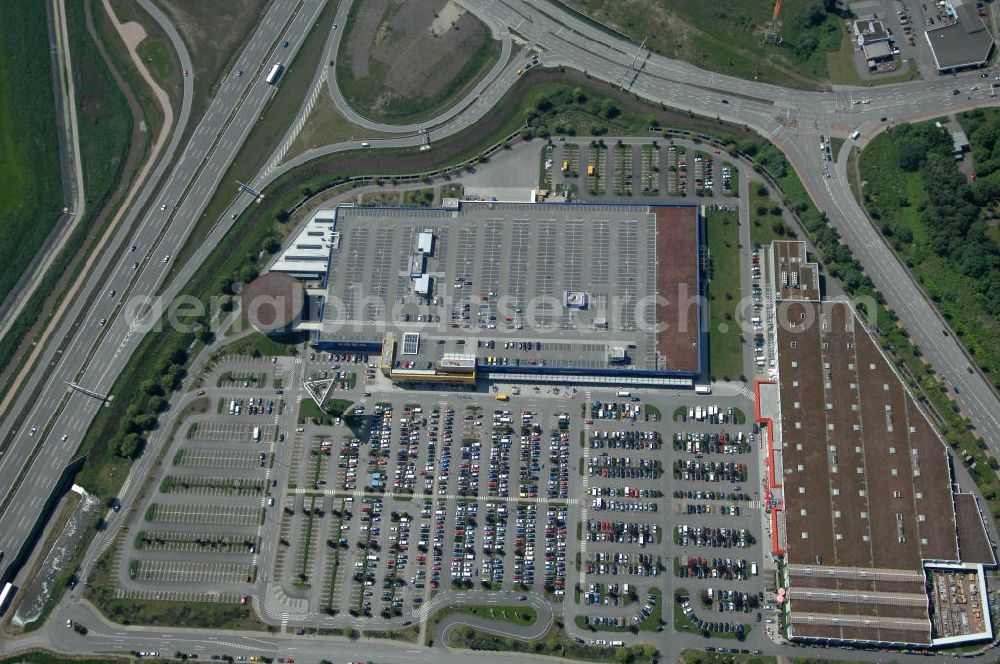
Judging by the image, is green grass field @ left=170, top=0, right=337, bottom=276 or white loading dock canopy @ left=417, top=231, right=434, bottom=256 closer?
white loading dock canopy @ left=417, top=231, right=434, bottom=256

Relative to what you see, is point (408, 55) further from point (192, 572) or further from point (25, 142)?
point (192, 572)

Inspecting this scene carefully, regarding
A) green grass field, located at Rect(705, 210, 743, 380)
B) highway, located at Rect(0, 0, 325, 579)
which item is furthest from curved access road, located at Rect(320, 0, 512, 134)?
green grass field, located at Rect(705, 210, 743, 380)

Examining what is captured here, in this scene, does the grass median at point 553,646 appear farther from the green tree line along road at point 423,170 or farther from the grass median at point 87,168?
the grass median at point 87,168

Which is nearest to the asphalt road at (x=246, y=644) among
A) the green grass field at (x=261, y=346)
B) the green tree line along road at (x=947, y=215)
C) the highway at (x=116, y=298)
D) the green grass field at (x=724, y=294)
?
the highway at (x=116, y=298)

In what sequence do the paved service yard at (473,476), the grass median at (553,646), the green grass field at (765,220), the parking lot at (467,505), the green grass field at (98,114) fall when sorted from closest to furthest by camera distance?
the grass median at (553,646) < the parking lot at (467,505) < the paved service yard at (473,476) < the green grass field at (765,220) < the green grass field at (98,114)

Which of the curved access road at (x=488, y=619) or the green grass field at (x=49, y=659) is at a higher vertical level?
the curved access road at (x=488, y=619)

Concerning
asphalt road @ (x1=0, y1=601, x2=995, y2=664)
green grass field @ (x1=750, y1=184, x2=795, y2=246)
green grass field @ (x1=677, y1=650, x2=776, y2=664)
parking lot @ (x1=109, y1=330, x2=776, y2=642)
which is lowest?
asphalt road @ (x1=0, y1=601, x2=995, y2=664)

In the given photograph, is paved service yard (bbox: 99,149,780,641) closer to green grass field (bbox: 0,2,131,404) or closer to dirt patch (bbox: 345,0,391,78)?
green grass field (bbox: 0,2,131,404)

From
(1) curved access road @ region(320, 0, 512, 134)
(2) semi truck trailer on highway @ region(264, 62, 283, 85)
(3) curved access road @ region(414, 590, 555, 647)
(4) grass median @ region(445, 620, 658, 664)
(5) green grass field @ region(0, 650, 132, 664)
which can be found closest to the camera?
(4) grass median @ region(445, 620, 658, 664)
